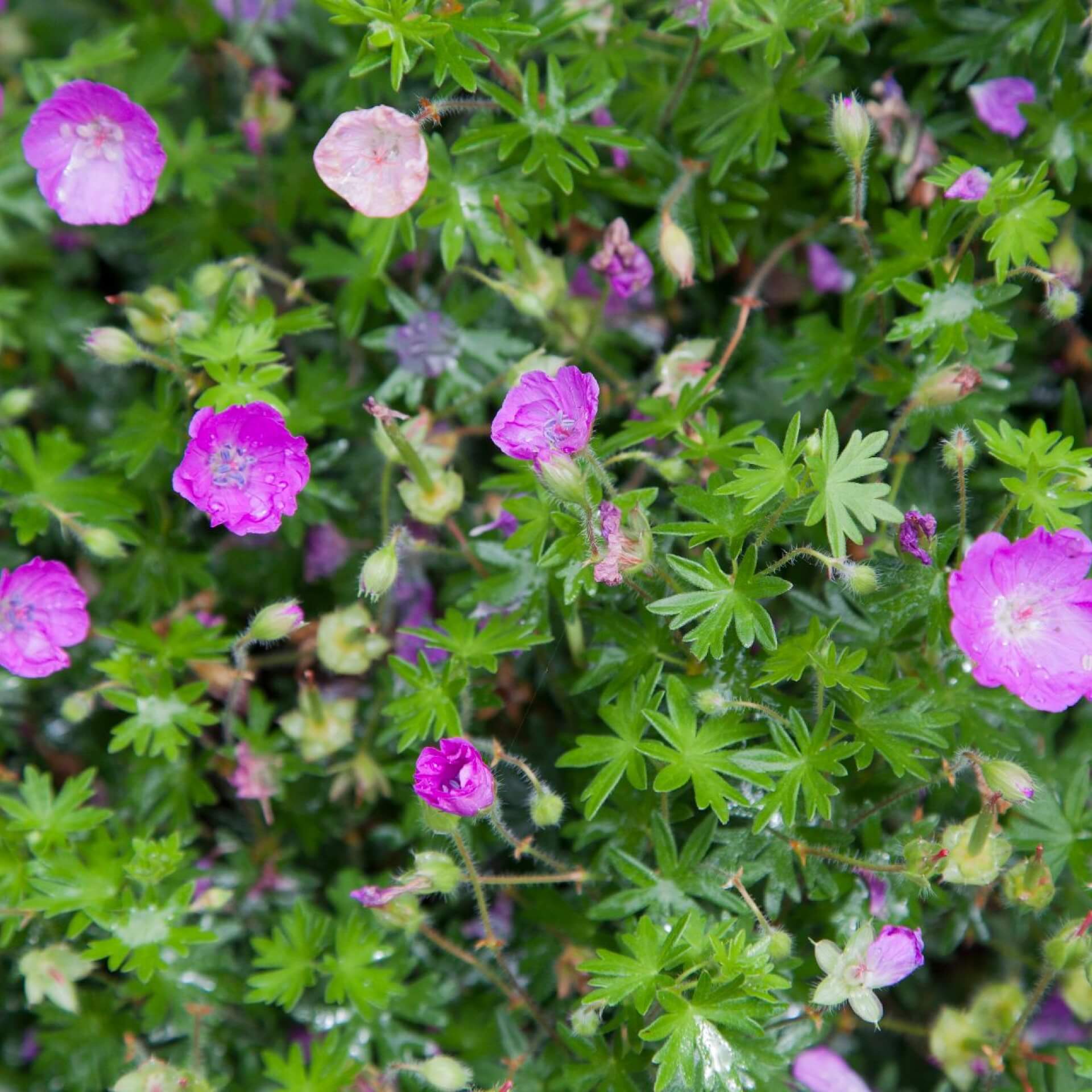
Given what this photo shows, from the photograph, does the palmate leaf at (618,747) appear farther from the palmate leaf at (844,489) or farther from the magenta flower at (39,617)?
the magenta flower at (39,617)

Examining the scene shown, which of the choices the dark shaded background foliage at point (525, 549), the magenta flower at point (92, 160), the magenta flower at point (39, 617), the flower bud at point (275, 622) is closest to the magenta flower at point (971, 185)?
the dark shaded background foliage at point (525, 549)

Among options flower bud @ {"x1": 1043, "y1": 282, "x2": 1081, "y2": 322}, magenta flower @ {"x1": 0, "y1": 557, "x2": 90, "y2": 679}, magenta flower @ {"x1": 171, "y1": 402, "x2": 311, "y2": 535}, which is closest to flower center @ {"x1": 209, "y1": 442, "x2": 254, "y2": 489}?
magenta flower @ {"x1": 171, "y1": 402, "x2": 311, "y2": 535}

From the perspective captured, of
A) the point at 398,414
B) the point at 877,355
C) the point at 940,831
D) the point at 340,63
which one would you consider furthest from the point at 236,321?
the point at 940,831

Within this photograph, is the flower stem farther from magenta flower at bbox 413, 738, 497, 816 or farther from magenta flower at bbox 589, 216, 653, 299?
magenta flower at bbox 589, 216, 653, 299

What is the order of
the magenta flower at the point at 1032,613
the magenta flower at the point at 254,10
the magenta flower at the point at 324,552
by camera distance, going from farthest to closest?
the magenta flower at the point at 254,10, the magenta flower at the point at 324,552, the magenta flower at the point at 1032,613

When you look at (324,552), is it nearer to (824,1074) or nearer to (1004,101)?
(824,1074)

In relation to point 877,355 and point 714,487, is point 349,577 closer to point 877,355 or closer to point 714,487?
point 714,487
